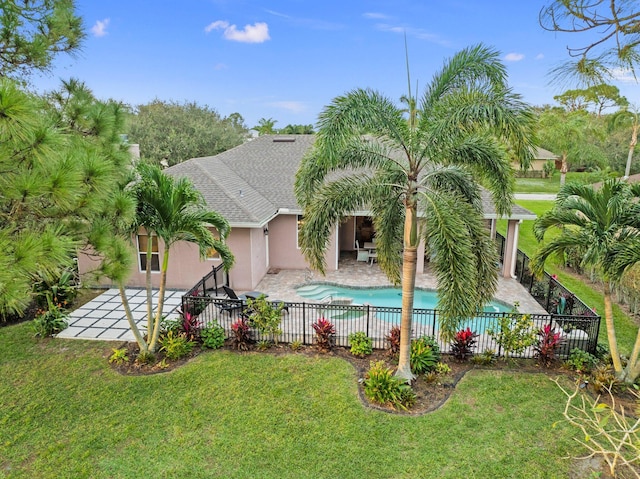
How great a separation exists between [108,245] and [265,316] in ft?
15.9

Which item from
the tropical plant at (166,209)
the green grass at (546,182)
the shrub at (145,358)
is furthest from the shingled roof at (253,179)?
the green grass at (546,182)

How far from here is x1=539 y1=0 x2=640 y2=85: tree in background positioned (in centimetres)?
464

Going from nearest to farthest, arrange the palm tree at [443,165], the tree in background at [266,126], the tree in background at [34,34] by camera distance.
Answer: the tree in background at [34,34]
the palm tree at [443,165]
the tree in background at [266,126]

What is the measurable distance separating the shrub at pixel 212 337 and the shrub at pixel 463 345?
5.98 m

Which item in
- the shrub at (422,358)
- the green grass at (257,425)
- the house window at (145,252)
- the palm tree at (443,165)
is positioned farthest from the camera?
the house window at (145,252)

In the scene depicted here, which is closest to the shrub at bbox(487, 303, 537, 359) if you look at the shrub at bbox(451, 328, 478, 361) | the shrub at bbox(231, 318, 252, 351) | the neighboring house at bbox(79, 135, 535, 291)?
the shrub at bbox(451, 328, 478, 361)

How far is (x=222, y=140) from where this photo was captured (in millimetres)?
40719

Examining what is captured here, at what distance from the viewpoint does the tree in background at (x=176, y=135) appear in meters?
37.2

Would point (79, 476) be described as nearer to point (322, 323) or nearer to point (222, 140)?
point (322, 323)

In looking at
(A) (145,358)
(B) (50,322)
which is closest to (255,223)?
(A) (145,358)

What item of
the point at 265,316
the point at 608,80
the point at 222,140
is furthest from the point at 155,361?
the point at 222,140

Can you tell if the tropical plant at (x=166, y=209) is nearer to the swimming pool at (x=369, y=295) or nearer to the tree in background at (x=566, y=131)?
the swimming pool at (x=369, y=295)

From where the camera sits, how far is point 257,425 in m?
7.77

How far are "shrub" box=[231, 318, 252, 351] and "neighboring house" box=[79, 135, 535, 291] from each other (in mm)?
3739
